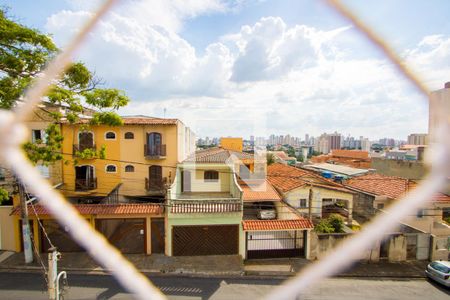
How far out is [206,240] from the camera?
12.2 m

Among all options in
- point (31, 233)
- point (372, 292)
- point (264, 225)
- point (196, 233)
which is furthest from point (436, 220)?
point (31, 233)

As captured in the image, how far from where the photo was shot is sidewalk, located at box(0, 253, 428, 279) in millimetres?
10836

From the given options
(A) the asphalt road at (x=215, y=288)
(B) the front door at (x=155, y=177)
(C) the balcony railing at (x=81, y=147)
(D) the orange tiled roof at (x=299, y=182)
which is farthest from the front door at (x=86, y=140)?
(D) the orange tiled roof at (x=299, y=182)

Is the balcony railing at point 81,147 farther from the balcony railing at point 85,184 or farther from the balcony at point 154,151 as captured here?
the balcony at point 154,151

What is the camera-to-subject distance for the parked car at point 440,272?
990 centimetres

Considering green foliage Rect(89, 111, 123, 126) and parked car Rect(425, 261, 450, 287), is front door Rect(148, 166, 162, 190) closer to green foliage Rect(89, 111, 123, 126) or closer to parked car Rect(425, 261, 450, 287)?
green foliage Rect(89, 111, 123, 126)

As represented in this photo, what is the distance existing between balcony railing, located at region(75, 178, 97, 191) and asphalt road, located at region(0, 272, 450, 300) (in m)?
6.11

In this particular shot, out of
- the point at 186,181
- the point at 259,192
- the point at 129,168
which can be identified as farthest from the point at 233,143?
the point at 129,168

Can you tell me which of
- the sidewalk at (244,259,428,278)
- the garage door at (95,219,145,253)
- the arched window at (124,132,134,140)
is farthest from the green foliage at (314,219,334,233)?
the arched window at (124,132,134,140)

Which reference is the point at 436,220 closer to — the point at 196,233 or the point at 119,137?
the point at 196,233

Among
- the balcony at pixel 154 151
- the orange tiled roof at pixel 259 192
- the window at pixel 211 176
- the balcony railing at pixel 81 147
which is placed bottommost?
the orange tiled roof at pixel 259 192

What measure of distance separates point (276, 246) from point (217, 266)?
292cm

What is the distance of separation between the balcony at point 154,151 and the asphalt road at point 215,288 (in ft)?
24.5

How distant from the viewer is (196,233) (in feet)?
40.0
